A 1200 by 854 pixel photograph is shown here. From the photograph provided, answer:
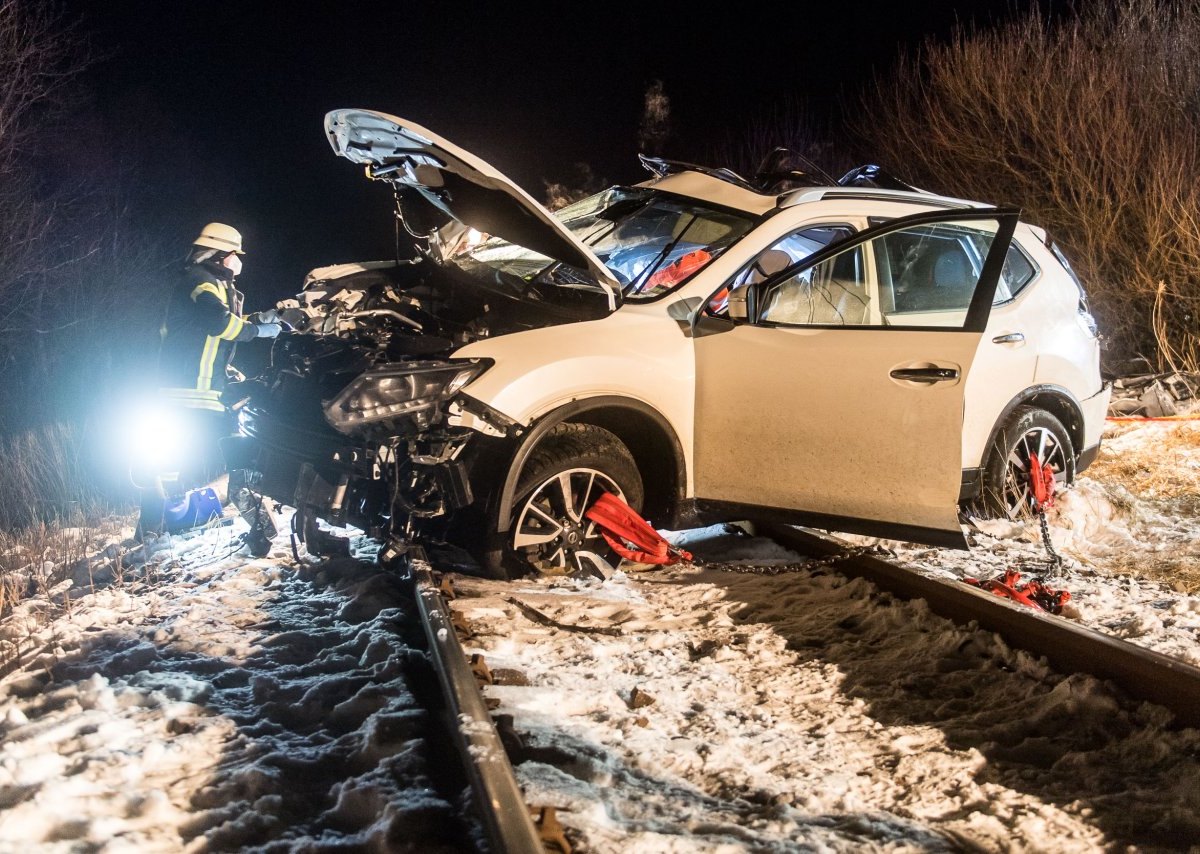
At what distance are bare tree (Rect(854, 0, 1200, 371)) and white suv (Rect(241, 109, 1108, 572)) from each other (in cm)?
1271

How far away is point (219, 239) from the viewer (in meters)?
6.66

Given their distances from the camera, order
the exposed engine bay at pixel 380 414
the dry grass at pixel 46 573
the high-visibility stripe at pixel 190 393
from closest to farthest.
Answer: the exposed engine bay at pixel 380 414 → the dry grass at pixel 46 573 → the high-visibility stripe at pixel 190 393

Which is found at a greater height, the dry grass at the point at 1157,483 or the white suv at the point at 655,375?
the white suv at the point at 655,375

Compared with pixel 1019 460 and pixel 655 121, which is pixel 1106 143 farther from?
pixel 655 121

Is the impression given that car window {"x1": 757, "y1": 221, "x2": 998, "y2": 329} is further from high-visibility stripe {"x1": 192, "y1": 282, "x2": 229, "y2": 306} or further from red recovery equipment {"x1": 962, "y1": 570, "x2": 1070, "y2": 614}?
high-visibility stripe {"x1": 192, "y1": 282, "x2": 229, "y2": 306}

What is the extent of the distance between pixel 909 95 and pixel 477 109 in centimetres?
3745

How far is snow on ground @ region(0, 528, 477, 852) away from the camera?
2.39m

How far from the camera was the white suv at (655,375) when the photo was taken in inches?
165

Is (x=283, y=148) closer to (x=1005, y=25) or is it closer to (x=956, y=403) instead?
(x=1005, y=25)

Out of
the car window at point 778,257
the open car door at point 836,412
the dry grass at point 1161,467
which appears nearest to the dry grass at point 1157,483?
the dry grass at point 1161,467

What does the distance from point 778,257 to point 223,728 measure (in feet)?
11.0

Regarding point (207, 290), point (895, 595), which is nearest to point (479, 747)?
point (895, 595)

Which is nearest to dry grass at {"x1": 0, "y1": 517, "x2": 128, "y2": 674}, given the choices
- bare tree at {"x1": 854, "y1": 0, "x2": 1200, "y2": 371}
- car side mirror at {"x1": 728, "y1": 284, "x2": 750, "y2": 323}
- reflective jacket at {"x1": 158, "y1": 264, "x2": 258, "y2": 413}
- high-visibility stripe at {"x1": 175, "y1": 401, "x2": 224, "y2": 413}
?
high-visibility stripe at {"x1": 175, "y1": 401, "x2": 224, "y2": 413}

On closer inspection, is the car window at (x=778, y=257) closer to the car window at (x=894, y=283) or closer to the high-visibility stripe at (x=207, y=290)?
the car window at (x=894, y=283)
